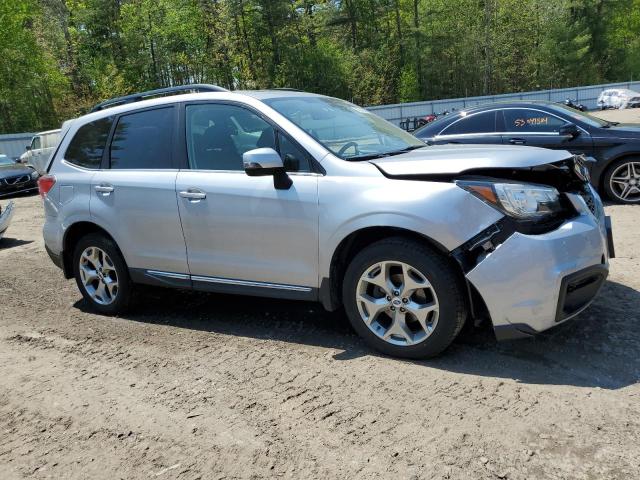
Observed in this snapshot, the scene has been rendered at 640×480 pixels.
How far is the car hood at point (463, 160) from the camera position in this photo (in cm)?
353

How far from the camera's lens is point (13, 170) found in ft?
57.2

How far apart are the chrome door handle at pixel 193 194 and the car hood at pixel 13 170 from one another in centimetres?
1488

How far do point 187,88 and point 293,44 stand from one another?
5212 cm

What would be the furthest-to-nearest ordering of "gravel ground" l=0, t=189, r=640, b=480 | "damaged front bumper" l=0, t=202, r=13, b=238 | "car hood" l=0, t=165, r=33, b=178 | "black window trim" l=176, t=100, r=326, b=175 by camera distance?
"car hood" l=0, t=165, r=33, b=178 → "damaged front bumper" l=0, t=202, r=13, b=238 → "black window trim" l=176, t=100, r=326, b=175 → "gravel ground" l=0, t=189, r=640, b=480

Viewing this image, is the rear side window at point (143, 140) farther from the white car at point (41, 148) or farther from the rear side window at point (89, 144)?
the white car at point (41, 148)

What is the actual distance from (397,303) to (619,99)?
45444 millimetres

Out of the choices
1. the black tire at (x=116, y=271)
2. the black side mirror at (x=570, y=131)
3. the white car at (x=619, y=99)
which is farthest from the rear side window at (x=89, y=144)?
the white car at (x=619, y=99)

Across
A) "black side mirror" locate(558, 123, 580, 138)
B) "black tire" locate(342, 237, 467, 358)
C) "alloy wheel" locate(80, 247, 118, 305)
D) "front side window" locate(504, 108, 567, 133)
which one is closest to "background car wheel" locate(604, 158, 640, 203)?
"black side mirror" locate(558, 123, 580, 138)

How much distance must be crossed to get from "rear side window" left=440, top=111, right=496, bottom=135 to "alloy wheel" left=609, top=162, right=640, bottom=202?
1821mm

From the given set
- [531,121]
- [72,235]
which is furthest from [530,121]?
[72,235]

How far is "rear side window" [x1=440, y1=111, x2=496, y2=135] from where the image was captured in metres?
8.71

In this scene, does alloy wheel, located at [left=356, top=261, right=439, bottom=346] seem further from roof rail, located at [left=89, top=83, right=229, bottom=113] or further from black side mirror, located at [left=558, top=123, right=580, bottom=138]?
black side mirror, located at [left=558, top=123, right=580, bottom=138]

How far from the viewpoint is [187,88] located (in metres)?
4.93

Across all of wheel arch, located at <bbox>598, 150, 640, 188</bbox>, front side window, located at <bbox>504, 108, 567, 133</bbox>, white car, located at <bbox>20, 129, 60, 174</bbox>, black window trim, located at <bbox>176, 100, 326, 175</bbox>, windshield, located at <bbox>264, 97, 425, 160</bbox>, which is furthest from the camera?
white car, located at <bbox>20, 129, 60, 174</bbox>
